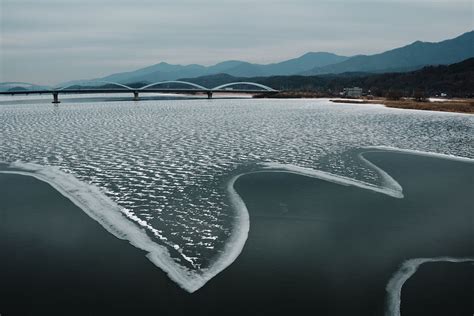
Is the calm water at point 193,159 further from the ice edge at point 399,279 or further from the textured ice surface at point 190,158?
the ice edge at point 399,279

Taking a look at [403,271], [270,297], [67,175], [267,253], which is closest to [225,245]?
[267,253]

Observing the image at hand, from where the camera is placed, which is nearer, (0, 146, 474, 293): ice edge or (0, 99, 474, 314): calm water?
(0, 146, 474, 293): ice edge

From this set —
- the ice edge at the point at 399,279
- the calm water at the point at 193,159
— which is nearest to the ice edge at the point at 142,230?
the calm water at the point at 193,159

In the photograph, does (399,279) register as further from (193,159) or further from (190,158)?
(190,158)

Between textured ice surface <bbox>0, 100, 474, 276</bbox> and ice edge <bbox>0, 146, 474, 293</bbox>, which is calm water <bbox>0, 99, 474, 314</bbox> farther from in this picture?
ice edge <bbox>0, 146, 474, 293</bbox>

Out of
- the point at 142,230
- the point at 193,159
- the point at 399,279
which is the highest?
the point at 193,159

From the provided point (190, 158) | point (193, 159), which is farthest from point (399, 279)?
point (190, 158)

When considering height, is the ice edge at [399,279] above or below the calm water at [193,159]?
below

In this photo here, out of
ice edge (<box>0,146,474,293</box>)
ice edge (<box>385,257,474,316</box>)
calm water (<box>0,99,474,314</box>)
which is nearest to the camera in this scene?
ice edge (<box>385,257,474,316</box>)

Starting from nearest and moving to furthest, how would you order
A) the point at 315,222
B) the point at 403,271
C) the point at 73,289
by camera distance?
the point at 73,289, the point at 403,271, the point at 315,222

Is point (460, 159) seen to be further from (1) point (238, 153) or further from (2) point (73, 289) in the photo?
(2) point (73, 289)

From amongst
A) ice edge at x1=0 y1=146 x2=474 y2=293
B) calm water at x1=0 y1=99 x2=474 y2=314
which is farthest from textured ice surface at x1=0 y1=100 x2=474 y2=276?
ice edge at x1=0 y1=146 x2=474 y2=293
